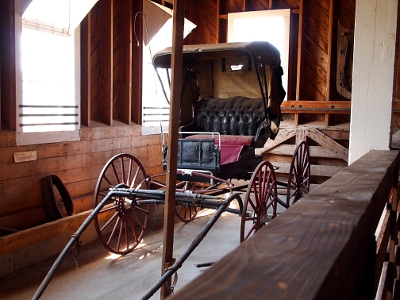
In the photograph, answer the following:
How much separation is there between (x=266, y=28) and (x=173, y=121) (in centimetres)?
497

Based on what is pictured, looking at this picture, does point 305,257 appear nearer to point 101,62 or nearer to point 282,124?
point 101,62

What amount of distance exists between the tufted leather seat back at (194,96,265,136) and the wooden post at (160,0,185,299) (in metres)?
3.07

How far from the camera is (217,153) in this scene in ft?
14.8

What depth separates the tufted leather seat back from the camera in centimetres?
578

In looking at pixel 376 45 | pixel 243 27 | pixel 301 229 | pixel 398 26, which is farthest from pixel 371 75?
pixel 243 27

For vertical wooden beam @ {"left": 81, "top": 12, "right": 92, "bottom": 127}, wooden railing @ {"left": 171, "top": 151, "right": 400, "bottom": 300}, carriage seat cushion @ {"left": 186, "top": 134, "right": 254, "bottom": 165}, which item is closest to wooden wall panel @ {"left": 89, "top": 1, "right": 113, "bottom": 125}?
vertical wooden beam @ {"left": 81, "top": 12, "right": 92, "bottom": 127}

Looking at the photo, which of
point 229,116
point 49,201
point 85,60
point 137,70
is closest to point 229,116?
point 229,116

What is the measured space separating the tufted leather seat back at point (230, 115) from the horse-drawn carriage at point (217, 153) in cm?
1

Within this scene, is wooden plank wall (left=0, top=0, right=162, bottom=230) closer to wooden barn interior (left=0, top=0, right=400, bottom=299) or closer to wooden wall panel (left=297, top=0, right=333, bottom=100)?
wooden barn interior (left=0, top=0, right=400, bottom=299)

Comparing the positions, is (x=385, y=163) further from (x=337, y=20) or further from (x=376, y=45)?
(x=337, y=20)

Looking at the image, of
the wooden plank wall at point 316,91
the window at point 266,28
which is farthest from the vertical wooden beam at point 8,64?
the wooden plank wall at point 316,91

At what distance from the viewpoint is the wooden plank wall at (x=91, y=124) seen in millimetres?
4219

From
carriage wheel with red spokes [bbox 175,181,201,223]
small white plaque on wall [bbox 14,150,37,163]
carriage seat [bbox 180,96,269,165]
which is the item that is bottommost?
carriage wheel with red spokes [bbox 175,181,201,223]

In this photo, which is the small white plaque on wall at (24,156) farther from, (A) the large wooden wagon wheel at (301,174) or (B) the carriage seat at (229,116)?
(A) the large wooden wagon wheel at (301,174)
